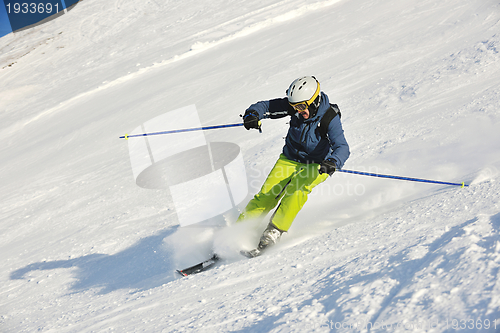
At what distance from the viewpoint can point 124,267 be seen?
4.32m

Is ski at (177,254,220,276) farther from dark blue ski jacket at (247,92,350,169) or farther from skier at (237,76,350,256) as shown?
dark blue ski jacket at (247,92,350,169)

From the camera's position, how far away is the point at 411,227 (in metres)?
2.94

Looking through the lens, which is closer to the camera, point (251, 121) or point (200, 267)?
point (200, 267)

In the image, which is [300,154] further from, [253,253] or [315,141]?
[253,253]

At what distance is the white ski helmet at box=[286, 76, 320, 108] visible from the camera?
370 cm

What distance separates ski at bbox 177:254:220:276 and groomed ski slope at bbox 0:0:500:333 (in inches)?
5.4

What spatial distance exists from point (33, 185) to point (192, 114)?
4086 mm

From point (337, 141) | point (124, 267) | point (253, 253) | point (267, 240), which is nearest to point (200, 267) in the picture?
point (253, 253)

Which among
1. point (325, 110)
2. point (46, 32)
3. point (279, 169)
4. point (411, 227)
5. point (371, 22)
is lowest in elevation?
point (411, 227)

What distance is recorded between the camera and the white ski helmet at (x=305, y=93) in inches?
146

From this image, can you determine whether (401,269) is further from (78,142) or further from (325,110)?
(78,142)

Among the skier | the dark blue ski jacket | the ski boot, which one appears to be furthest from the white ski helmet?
the ski boot

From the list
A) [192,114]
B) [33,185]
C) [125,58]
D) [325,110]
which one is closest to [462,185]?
[325,110]

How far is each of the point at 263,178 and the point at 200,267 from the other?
2403mm
